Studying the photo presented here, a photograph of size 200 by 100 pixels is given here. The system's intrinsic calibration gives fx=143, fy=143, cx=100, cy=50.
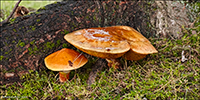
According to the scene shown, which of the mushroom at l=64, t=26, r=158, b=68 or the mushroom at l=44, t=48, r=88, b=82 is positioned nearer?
the mushroom at l=64, t=26, r=158, b=68

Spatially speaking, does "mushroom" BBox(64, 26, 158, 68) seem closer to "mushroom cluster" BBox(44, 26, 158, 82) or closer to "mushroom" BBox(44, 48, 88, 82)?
"mushroom cluster" BBox(44, 26, 158, 82)

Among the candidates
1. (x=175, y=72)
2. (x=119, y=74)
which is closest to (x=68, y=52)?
(x=119, y=74)

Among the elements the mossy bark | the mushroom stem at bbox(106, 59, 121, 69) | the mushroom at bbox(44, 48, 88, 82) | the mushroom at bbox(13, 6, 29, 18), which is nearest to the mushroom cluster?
the mushroom at bbox(44, 48, 88, 82)

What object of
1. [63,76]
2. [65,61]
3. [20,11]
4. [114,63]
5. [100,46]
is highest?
[20,11]

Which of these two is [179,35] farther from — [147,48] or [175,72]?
[147,48]

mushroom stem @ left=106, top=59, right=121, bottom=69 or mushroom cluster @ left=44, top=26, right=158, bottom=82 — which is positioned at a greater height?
mushroom cluster @ left=44, top=26, right=158, bottom=82

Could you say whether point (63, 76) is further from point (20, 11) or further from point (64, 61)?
point (20, 11)

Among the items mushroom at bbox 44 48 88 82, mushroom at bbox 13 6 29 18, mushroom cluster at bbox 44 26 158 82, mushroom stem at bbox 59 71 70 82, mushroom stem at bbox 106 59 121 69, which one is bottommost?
mushroom stem at bbox 59 71 70 82

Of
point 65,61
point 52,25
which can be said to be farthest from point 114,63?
point 52,25
